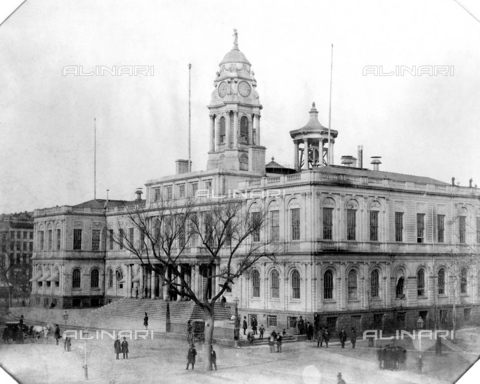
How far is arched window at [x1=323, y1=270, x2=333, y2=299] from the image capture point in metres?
52.7

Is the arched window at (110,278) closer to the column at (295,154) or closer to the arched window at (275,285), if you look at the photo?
the column at (295,154)

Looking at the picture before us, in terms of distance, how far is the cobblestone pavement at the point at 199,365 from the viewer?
3900 centimetres

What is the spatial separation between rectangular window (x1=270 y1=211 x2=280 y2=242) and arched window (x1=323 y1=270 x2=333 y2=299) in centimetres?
410

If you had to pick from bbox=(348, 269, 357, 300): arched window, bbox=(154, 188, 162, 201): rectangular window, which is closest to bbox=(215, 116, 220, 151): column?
bbox=(154, 188, 162, 201): rectangular window

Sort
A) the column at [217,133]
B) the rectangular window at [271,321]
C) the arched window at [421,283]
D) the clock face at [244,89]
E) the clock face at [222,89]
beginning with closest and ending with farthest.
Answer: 1. the rectangular window at [271,321]
2. the arched window at [421,283]
3. the clock face at [244,89]
4. the clock face at [222,89]
5. the column at [217,133]

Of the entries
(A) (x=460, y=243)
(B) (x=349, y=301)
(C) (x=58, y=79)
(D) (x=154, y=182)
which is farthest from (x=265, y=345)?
(D) (x=154, y=182)

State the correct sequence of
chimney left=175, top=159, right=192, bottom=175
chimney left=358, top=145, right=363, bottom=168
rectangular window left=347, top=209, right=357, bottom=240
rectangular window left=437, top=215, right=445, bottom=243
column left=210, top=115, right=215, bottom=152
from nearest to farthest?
1. rectangular window left=347, top=209, right=357, bottom=240
2. rectangular window left=437, top=215, right=445, bottom=243
3. chimney left=358, top=145, right=363, bottom=168
4. column left=210, top=115, right=215, bottom=152
5. chimney left=175, top=159, right=192, bottom=175

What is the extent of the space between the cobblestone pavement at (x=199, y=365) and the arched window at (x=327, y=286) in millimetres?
5788

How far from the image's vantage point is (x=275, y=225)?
54844mm

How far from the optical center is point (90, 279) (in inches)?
3036

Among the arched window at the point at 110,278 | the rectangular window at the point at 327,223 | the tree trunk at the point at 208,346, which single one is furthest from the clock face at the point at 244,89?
the tree trunk at the point at 208,346

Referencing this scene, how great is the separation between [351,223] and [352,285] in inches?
158

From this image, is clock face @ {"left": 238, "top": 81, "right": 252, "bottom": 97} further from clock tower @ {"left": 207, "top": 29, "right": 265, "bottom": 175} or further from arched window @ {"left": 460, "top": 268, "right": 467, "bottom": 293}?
arched window @ {"left": 460, "top": 268, "right": 467, "bottom": 293}

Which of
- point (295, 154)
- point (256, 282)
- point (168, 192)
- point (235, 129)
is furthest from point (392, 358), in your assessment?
point (168, 192)
